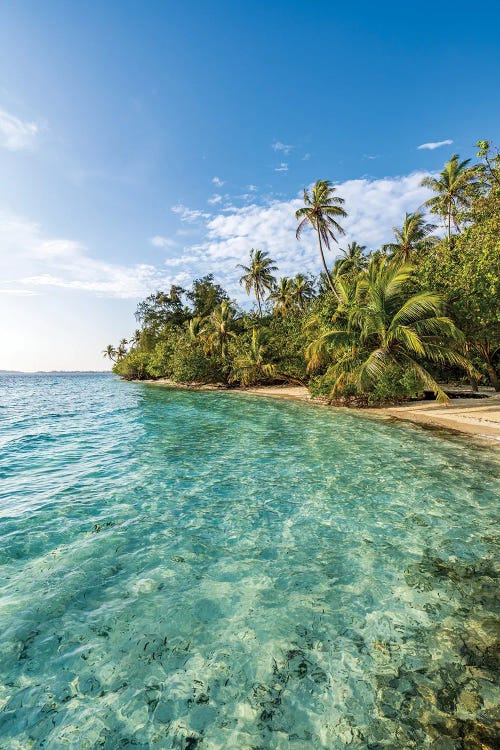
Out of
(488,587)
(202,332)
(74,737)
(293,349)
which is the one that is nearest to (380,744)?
(74,737)

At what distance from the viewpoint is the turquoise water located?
2385 mm

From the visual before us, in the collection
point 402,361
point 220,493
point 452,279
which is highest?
point 452,279

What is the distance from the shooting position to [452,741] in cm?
216

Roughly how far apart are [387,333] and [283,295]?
28757mm

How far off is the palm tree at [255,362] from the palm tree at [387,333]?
12624mm

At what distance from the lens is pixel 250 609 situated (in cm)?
352

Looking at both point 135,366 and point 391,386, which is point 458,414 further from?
point 135,366

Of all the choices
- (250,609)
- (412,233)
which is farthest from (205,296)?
(250,609)

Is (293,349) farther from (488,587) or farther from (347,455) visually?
(488,587)

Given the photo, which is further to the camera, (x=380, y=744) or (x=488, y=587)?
(x=488, y=587)

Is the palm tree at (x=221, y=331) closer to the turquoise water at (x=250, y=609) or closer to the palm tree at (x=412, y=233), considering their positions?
the palm tree at (x=412, y=233)

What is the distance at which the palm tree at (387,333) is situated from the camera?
1439 cm

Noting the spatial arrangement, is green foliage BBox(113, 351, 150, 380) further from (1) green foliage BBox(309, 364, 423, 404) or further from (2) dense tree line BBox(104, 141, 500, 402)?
(1) green foliage BBox(309, 364, 423, 404)

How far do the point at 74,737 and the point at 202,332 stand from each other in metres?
38.2
